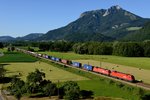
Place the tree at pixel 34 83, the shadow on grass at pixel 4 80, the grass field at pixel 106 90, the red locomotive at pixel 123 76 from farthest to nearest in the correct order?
the shadow on grass at pixel 4 80, the red locomotive at pixel 123 76, the tree at pixel 34 83, the grass field at pixel 106 90

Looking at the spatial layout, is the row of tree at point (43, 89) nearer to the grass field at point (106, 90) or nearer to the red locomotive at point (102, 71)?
the grass field at point (106, 90)

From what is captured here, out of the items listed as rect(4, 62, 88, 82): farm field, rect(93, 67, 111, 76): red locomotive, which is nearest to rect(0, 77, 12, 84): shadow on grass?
rect(4, 62, 88, 82): farm field

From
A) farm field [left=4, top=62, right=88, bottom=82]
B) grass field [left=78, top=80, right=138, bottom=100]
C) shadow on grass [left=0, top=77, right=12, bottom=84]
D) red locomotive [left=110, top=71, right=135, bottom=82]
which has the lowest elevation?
shadow on grass [left=0, top=77, right=12, bottom=84]

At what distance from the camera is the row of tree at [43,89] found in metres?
67.2

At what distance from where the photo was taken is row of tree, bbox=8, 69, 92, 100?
67250mm

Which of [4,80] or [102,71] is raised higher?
[102,71]

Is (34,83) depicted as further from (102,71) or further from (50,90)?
(102,71)

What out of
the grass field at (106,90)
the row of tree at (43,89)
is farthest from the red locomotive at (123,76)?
the row of tree at (43,89)

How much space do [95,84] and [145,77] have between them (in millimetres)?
21774

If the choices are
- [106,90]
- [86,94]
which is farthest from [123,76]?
[86,94]

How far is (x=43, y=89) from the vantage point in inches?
3071

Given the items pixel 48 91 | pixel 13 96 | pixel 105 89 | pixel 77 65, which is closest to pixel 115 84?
pixel 105 89

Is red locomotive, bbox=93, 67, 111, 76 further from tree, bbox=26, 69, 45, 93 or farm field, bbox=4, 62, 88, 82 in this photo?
tree, bbox=26, 69, 45, 93

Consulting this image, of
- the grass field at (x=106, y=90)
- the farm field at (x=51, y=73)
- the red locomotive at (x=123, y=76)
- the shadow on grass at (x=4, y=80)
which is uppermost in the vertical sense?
the red locomotive at (x=123, y=76)
